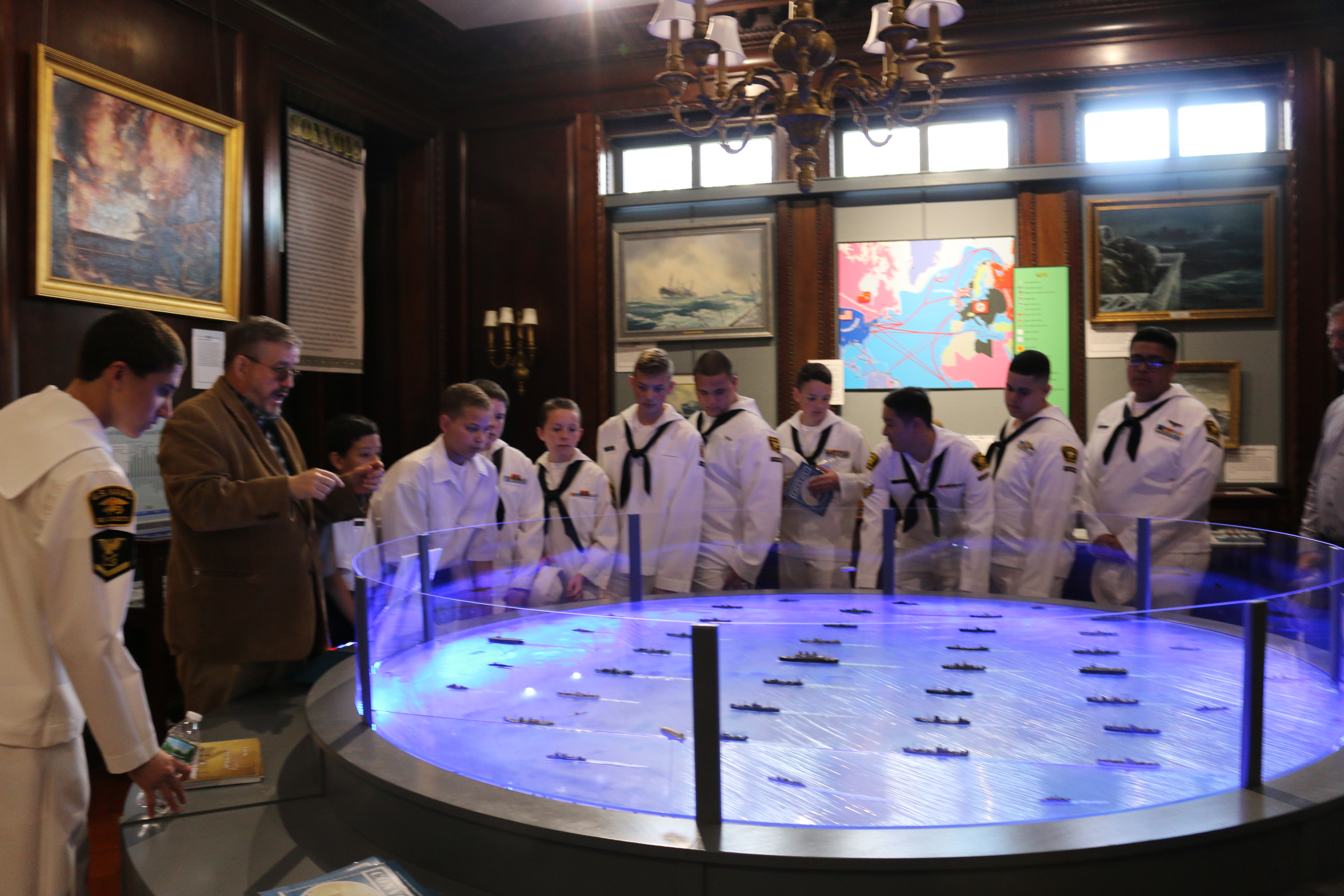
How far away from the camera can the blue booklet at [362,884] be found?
1.59m

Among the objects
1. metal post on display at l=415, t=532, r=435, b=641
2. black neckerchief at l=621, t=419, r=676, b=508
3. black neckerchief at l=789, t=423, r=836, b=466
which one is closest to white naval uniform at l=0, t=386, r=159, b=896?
metal post on display at l=415, t=532, r=435, b=641

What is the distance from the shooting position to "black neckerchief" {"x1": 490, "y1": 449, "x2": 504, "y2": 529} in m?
4.03

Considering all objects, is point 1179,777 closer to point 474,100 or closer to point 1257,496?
point 1257,496

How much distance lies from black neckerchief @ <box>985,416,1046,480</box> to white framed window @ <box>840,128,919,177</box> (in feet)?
8.65

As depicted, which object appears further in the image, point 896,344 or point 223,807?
point 896,344

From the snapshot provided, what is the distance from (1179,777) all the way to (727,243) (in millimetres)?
5522

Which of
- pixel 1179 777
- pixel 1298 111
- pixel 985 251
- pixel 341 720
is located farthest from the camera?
pixel 985 251

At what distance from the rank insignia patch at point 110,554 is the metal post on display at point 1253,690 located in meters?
2.16

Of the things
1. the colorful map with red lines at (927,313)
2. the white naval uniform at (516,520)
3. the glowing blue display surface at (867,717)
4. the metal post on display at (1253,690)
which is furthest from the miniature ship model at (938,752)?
the colorful map with red lines at (927,313)

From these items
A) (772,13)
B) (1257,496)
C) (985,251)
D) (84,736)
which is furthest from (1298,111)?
(84,736)

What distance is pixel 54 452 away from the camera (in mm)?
1776

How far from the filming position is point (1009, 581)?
3961mm

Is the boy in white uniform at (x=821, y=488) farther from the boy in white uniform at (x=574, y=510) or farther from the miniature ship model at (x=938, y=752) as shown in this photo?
the miniature ship model at (x=938, y=752)

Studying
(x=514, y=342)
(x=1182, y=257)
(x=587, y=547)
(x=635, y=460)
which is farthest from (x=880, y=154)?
(x=587, y=547)
